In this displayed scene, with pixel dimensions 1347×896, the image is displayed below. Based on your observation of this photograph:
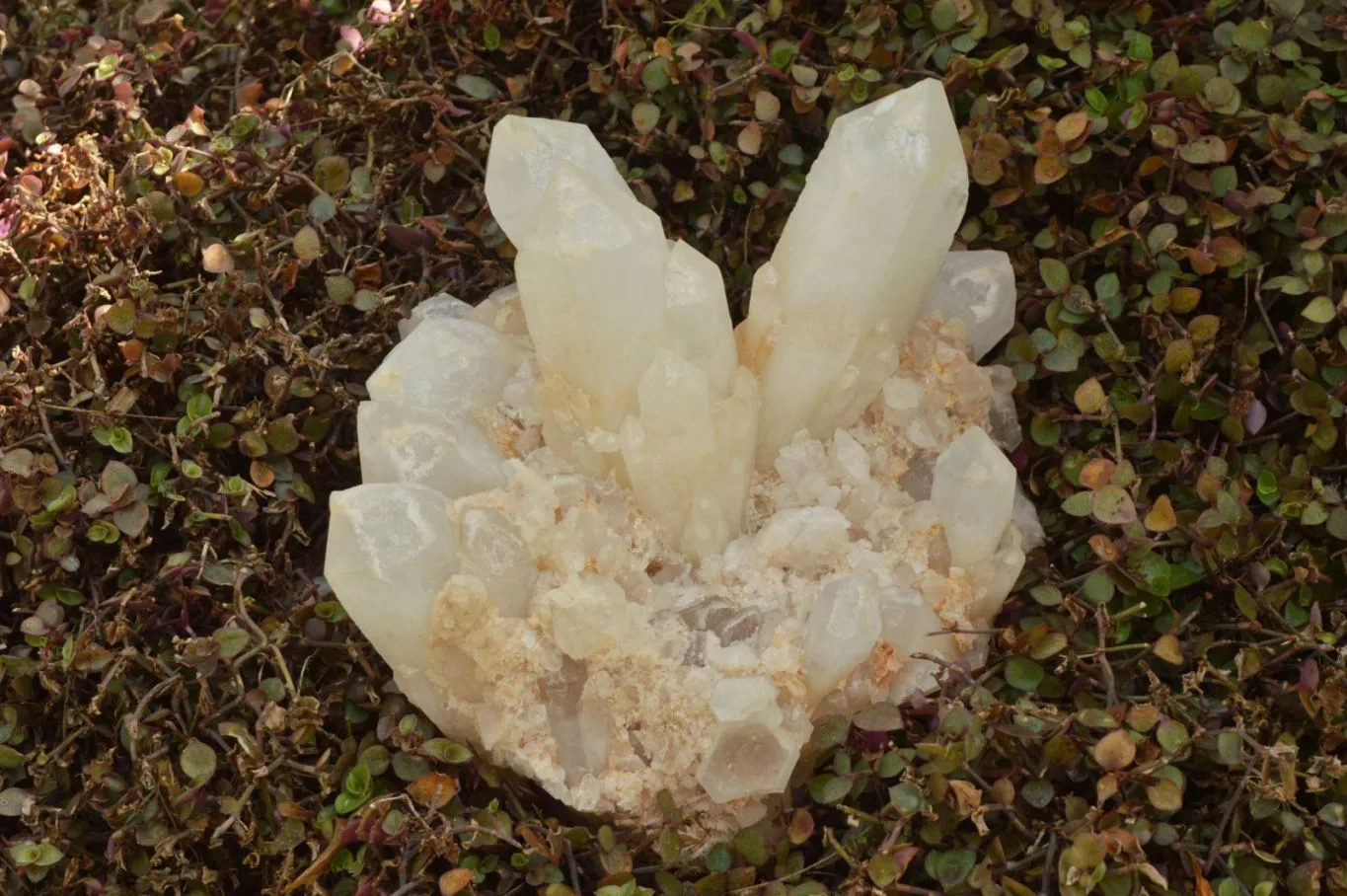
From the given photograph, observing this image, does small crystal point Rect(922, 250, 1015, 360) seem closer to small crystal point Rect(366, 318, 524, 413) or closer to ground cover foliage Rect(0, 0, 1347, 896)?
ground cover foliage Rect(0, 0, 1347, 896)

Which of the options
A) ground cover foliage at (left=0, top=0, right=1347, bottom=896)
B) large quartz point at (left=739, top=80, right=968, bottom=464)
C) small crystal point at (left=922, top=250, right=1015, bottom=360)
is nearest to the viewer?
ground cover foliage at (left=0, top=0, right=1347, bottom=896)

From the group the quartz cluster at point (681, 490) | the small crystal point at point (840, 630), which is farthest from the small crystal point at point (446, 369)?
the small crystal point at point (840, 630)

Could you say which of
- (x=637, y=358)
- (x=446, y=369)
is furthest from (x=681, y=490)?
(x=446, y=369)

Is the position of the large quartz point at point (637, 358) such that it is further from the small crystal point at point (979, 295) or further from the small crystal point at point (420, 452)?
the small crystal point at point (979, 295)

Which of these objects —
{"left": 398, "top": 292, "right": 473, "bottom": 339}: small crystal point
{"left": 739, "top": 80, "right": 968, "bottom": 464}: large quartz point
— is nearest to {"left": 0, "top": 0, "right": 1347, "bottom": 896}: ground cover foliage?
{"left": 398, "top": 292, "right": 473, "bottom": 339}: small crystal point

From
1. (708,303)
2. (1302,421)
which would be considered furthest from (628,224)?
(1302,421)

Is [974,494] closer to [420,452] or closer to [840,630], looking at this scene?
[840,630]

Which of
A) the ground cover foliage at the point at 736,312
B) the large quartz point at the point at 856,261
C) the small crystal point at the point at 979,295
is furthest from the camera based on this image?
the small crystal point at the point at 979,295
